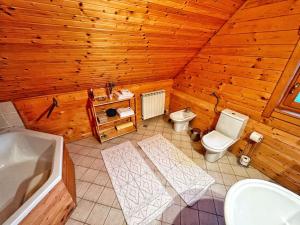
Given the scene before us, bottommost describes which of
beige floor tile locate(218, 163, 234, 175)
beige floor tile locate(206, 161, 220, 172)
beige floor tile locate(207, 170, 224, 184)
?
beige floor tile locate(207, 170, 224, 184)

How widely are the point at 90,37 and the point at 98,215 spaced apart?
183 cm

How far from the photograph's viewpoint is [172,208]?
150 centimetres

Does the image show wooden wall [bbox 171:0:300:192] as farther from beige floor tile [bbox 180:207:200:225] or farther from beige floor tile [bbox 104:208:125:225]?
beige floor tile [bbox 104:208:125:225]

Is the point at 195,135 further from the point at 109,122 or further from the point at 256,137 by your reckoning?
the point at 109,122

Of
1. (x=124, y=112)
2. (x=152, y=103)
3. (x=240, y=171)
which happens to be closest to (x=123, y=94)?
(x=124, y=112)

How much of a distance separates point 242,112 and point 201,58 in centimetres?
111

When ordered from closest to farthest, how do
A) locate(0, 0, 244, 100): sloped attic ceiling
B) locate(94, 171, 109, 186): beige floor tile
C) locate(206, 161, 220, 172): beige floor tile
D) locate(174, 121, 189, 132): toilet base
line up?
locate(0, 0, 244, 100): sloped attic ceiling, locate(94, 171, 109, 186): beige floor tile, locate(206, 161, 220, 172): beige floor tile, locate(174, 121, 189, 132): toilet base

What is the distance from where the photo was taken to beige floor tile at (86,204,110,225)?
1.37 meters

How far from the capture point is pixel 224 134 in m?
2.09

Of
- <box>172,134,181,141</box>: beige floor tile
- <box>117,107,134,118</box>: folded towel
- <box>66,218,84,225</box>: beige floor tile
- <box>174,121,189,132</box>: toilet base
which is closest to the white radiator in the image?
<box>117,107,134,118</box>: folded towel

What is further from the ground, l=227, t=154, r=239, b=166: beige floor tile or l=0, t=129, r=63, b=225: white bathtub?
l=0, t=129, r=63, b=225: white bathtub

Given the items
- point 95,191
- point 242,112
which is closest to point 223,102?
point 242,112

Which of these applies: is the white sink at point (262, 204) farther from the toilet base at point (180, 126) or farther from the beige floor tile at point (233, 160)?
the toilet base at point (180, 126)

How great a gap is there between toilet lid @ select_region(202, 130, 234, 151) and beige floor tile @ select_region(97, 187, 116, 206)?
1.42 meters
